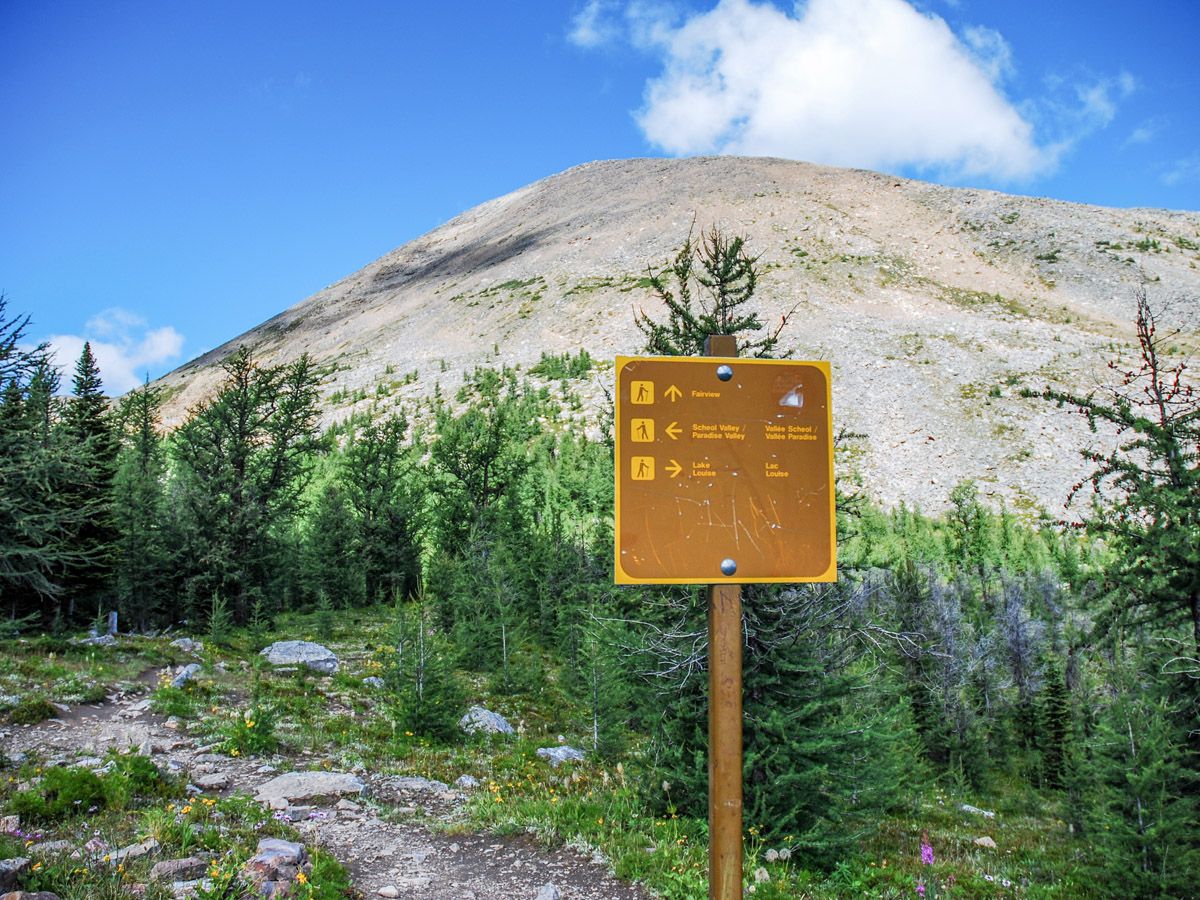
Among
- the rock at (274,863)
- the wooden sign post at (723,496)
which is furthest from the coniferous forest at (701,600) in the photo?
the rock at (274,863)

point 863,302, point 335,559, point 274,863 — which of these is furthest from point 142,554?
point 863,302

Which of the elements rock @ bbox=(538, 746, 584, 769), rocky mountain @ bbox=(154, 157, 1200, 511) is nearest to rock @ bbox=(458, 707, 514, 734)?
rock @ bbox=(538, 746, 584, 769)

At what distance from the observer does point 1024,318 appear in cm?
8406

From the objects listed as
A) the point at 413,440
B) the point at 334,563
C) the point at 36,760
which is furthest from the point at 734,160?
the point at 36,760

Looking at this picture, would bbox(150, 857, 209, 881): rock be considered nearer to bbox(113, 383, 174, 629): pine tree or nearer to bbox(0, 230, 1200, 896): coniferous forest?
bbox(0, 230, 1200, 896): coniferous forest

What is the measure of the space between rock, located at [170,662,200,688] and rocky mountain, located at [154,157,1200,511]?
153 feet

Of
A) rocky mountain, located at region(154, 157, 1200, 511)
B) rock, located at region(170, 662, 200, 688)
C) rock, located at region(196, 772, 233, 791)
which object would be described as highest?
rocky mountain, located at region(154, 157, 1200, 511)

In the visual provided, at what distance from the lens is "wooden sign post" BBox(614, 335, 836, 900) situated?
153 inches

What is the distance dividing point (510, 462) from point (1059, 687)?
32.7m

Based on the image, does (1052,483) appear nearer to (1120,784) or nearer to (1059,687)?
(1059,687)

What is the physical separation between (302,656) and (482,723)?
745 centimetres

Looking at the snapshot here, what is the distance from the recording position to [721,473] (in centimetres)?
395

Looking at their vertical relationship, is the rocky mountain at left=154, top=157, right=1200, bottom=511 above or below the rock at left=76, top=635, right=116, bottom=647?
above

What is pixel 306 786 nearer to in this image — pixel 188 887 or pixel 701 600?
pixel 188 887
